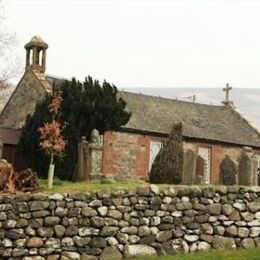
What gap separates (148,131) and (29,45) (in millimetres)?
9426

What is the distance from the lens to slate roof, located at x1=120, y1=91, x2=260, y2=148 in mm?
41594

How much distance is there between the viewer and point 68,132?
29938mm

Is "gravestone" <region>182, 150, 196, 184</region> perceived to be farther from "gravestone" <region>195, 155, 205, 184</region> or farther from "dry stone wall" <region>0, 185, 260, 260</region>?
"dry stone wall" <region>0, 185, 260, 260</region>

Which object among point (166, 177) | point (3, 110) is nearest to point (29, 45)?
point (3, 110)

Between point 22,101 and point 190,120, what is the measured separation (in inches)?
498

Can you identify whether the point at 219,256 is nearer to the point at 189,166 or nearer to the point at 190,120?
the point at 189,166

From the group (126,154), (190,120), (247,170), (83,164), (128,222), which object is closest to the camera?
(128,222)

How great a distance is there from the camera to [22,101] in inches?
1574

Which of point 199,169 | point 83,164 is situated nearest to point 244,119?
point 83,164

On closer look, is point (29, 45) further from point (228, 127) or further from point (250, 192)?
point (250, 192)

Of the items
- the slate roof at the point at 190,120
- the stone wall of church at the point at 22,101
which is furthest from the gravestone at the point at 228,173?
the stone wall of church at the point at 22,101

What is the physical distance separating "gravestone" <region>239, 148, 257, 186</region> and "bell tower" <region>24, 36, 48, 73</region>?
2188cm

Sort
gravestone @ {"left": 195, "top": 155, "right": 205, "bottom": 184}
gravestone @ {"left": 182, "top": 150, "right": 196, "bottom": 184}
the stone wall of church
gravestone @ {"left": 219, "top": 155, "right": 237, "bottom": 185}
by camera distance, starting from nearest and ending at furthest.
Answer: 1. gravestone @ {"left": 182, "top": 150, "right": 196, "bottom": 184}
2. gravestone @ {"left": 219, "top": 155, "right": 237, "bottom": 185}
3. gravestone @ {"left": 195, "top": 155, "right": 205, "bottom": 184}
4. the stone wall of church

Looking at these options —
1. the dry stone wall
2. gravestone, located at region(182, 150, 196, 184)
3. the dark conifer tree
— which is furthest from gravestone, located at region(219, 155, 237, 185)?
the dark conifer tree
